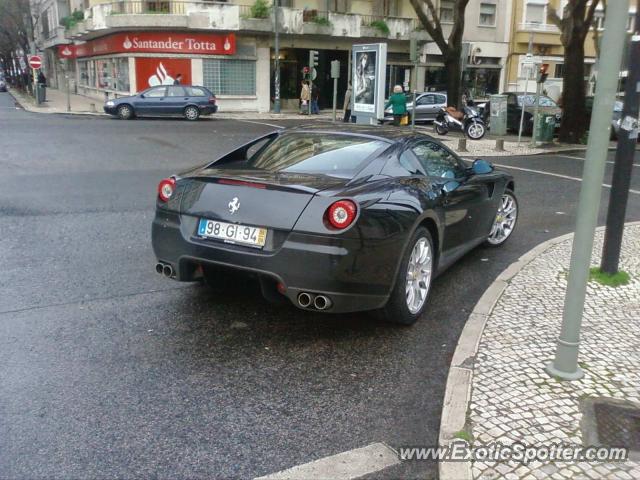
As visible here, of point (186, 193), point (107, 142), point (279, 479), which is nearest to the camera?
point (279, 479)

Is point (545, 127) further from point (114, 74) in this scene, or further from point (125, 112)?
point (114, 74)

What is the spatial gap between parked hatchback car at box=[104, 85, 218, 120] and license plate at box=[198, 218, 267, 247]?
23023 mm

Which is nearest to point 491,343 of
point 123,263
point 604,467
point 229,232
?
point 604,467

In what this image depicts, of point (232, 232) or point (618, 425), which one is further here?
point (232, 232)

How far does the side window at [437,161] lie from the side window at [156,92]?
72.8 ft

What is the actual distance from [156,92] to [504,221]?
855 inches

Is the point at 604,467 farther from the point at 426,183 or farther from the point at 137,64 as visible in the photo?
the point at 137,64

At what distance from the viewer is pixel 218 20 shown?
31641 millimetres

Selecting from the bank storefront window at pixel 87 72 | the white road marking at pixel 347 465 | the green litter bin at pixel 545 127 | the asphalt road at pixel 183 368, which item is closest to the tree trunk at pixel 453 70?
the green litter bin at pixel 545 127

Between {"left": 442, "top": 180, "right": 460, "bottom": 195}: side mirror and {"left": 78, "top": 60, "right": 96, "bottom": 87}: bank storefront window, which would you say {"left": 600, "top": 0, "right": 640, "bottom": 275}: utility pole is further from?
{"left": 78, "top": 60, "right": 96, "bottom": 87}: bank storefront window

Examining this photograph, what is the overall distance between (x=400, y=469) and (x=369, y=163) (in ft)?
8.10

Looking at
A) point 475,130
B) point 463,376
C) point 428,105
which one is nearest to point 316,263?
point 463,376

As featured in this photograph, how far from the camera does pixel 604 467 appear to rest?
3.04m

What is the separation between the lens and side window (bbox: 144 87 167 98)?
85.7ft
